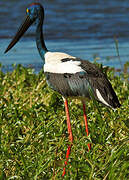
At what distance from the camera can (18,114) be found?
552cm

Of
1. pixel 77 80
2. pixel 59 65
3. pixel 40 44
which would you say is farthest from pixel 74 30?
pixel 77 80

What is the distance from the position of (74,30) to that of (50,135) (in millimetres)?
7426

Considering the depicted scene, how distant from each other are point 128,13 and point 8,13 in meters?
3.19

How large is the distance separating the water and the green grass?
1.91 meters

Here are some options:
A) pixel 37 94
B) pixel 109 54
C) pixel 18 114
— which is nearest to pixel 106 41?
pixel 109 54

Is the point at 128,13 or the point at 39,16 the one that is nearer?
the point at 39,16

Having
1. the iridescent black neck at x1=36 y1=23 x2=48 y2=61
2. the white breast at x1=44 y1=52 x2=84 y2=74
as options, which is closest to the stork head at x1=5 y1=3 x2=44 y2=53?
the iridescent black neck at x1=36 y1=23 x2=48 y2=61

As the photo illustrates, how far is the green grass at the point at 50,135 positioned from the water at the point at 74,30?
1907 millimetres

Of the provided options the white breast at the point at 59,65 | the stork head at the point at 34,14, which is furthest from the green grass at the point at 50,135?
the stork head at the point at 34,14

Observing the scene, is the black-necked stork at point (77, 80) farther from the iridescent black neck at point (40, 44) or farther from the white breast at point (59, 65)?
the iridescent black neck at point (40, 44)

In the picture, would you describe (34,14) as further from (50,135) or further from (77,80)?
(50,135)

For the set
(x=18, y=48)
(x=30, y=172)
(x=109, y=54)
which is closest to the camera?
(x=30, y=172)

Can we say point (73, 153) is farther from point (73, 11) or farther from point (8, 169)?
point (73, 11)

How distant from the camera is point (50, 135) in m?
5.03
